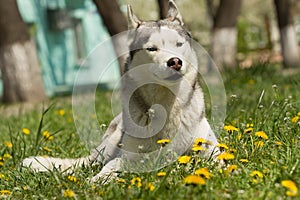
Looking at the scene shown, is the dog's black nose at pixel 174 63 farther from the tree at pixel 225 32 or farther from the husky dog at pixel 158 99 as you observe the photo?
the tree at pixel 225 32

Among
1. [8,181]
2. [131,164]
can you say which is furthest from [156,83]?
[8,181]

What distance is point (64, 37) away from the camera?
19.2 metres

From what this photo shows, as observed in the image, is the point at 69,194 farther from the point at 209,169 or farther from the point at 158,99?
the point at 158,99

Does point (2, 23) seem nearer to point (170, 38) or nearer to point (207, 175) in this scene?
point (170, 38)

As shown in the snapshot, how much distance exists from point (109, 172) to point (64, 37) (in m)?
16.0

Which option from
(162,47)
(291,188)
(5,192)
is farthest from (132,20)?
(291,188)

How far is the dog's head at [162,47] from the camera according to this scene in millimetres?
3777

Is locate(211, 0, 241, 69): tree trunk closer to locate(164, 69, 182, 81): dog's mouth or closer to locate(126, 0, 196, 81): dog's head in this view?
locate(126, 0, 196, 81): dog's head

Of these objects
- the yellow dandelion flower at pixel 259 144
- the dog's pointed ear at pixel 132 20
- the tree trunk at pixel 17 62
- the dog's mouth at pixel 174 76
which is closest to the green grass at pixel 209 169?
the yellow dandelion flower at pixel 259 144

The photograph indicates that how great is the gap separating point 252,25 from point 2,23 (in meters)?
32.8

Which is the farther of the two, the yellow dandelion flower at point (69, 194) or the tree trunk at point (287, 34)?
the tree trunk at point (287, 34)

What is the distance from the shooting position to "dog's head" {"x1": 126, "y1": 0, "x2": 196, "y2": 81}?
3.78 m

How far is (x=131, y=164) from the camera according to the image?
3.71 m

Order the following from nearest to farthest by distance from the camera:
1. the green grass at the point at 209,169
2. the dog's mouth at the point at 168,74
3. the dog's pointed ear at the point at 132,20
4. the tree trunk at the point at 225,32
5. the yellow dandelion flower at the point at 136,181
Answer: the green grass at the point at 209,169 < the yellow dandelion flower at the point at 136,181 < the dog's mouth at the point at 168,74 < the dog's pointed ear at the point at 132,20 < the tree trunk at the point at 225,32
